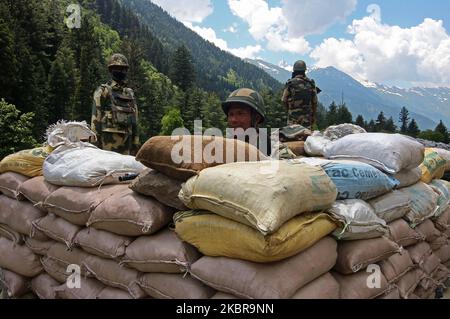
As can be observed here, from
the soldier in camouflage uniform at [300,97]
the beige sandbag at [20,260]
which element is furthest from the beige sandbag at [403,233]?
the soldier in camouflage uniform at [300,97]

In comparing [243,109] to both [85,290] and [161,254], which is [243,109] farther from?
[85,290]

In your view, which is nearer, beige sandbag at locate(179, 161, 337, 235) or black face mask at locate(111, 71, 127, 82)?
beige sandbag at locate(179, 161, 337, 235)

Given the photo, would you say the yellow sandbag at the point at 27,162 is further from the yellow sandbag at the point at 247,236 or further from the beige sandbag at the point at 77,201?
the yellow sandbag at the point at 247,236

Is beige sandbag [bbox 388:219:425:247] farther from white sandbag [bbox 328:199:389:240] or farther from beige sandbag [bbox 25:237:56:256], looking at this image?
beige sandbag [bbox 25:237:56:256]

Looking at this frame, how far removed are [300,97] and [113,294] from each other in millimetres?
5910

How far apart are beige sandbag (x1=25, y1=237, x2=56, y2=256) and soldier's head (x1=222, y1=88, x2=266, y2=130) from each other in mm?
1759

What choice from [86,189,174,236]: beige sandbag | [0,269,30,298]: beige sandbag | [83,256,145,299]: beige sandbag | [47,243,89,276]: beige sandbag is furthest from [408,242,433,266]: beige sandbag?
[0,269,30,298]: beige sandbag

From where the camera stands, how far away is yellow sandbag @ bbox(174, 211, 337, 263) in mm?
1794

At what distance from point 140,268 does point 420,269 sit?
2.29m

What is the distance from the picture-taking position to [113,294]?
2404 millimetres

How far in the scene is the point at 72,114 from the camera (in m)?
34.8

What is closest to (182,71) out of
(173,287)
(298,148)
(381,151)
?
(298,148)
